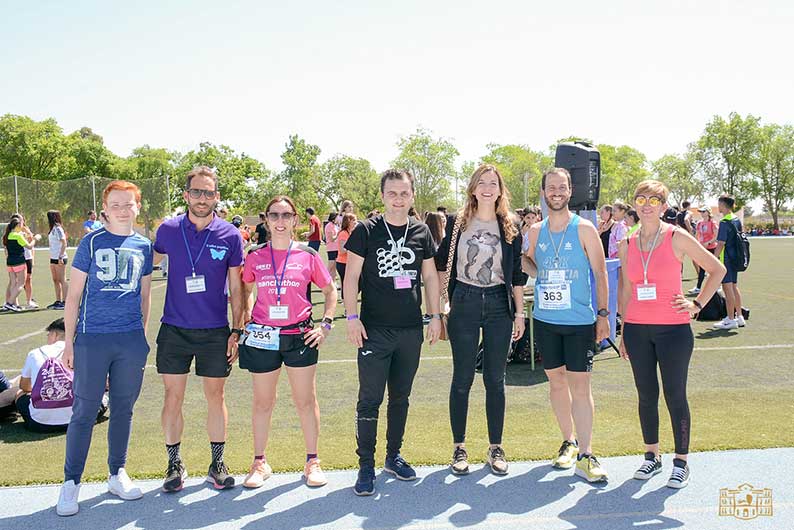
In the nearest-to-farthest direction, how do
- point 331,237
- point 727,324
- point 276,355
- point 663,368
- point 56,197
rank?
1. point 276,355
2. point 663,368
3. point 727,324
4. point 331,237
5. point 56,197

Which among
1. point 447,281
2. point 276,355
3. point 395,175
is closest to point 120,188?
point 276,355

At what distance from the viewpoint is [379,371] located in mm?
4145

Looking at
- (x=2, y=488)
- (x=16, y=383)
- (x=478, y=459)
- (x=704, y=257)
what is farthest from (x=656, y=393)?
(x=16, y=383)

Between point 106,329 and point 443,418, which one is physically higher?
point 106,329

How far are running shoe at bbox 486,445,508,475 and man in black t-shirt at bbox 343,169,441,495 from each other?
1.73ft

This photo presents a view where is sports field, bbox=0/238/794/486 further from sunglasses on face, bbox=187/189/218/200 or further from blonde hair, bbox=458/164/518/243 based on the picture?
sunglasses on face, bbox=187/189/218/200

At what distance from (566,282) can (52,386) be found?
13.2ft

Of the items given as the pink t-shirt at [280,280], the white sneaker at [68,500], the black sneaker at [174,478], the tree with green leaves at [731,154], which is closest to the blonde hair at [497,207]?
the pink t-shirt at [280,280]

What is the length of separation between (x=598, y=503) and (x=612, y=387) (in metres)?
3.05

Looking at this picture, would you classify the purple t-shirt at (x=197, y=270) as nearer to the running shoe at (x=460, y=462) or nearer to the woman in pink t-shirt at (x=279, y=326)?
the woman in pink t-shirt at (x=279, y=326)

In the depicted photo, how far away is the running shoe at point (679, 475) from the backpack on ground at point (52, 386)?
173 inches

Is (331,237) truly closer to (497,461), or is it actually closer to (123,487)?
(497,461)

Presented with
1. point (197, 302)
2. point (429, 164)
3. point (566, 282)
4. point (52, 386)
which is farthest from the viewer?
point (429, 164)

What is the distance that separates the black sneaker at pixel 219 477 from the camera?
4.08 meters
